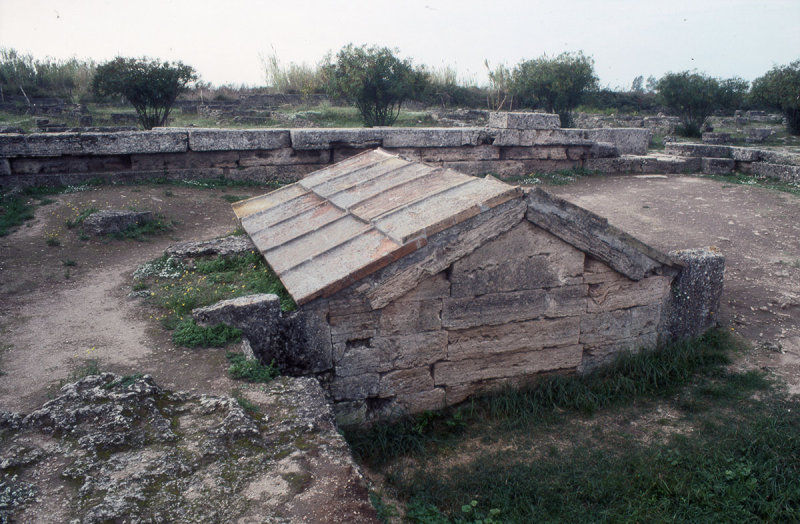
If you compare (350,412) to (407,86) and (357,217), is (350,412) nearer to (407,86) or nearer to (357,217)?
(357,217)

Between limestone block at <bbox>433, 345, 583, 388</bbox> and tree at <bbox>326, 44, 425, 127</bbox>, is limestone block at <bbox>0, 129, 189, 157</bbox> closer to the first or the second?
limestone block at <bbox>433, 345, 583, 388</bbox>

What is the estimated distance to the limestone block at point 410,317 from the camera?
448 cm

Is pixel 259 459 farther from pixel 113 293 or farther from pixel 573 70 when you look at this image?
pixel 573 70

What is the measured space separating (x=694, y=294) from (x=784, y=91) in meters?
20.6

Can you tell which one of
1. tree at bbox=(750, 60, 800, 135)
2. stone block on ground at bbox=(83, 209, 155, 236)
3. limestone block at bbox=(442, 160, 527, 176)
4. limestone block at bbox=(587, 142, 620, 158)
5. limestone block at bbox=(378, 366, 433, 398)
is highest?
tree at bbox=(750, 60, 800, 135)

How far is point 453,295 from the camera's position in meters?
4.63

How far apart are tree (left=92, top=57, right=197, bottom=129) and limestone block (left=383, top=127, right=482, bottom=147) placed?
934 cm

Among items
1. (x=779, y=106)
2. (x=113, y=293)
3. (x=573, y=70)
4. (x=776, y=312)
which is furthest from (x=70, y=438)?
(x=779, y=106)

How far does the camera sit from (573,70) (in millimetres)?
20219

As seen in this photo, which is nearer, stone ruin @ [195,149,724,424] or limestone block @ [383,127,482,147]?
stone ruin @ [195,149,724,424]

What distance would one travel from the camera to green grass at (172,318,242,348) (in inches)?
165

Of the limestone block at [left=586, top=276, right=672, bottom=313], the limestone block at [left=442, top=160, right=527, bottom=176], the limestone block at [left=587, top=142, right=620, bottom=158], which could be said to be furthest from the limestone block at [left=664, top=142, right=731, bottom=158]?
the limestone block at [left=586, top=276, right=672, bottom=313]

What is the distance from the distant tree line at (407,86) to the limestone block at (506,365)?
13602mm

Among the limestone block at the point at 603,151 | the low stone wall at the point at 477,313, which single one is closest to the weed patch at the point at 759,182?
the limestone block at the point at 603,151
